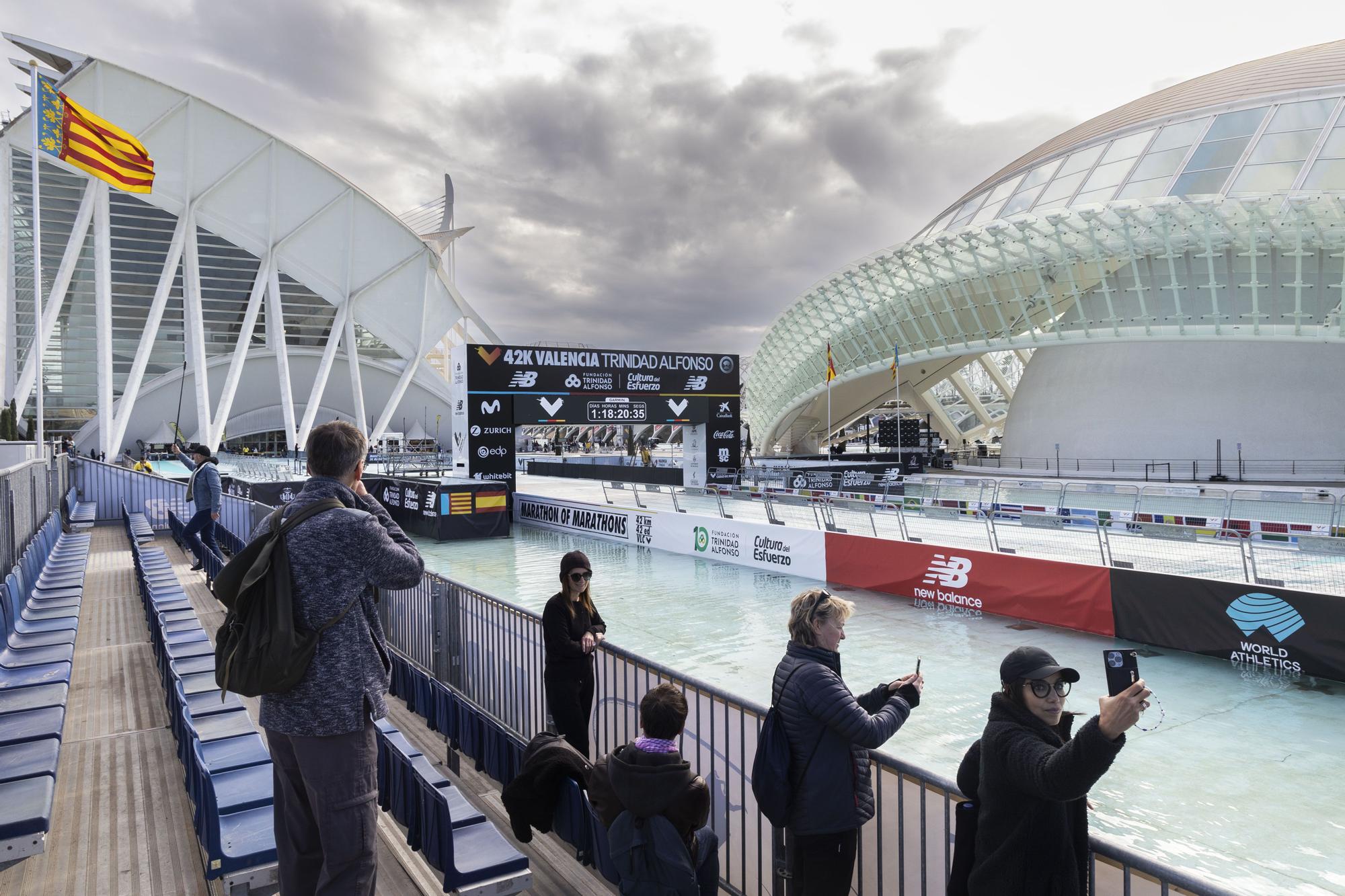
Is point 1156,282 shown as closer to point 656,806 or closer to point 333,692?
point 656,806

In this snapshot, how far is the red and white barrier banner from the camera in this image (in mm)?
11422

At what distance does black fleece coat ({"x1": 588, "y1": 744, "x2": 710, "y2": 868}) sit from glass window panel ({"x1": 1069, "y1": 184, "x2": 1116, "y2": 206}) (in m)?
38.4

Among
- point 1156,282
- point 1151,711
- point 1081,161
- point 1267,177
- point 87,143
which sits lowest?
point 1151,711

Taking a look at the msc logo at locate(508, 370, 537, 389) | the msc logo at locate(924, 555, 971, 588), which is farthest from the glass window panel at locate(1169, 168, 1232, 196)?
the msc logo at locate(508, 370, 537, 389)

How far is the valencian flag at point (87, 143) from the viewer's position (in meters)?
18.0

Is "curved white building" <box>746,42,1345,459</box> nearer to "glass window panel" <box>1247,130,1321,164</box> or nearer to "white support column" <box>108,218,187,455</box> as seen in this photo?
"glass window panel" <box>1247,130,1321,164</box>

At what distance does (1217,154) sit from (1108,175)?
4365 mm

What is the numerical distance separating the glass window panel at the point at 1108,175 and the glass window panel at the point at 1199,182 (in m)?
2.88

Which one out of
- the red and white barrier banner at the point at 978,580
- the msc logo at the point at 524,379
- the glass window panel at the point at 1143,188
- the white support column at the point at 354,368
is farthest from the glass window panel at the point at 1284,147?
the white support column at the point at 354,368

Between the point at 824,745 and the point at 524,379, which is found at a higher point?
the point at 524,379

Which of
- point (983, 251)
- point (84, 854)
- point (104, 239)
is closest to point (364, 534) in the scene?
point (84, 854)

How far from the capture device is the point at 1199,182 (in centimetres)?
3250

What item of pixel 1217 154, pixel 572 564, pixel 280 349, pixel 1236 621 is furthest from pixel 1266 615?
pixel 280 349

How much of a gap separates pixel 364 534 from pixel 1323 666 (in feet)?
34.9
